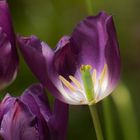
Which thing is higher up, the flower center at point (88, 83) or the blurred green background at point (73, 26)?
the flower center at point (88, 83)

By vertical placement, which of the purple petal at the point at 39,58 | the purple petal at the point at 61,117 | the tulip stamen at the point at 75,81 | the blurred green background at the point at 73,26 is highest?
the purple petal at the point at 39,58

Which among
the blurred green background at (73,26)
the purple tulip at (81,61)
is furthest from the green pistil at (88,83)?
the blurred green background at (73,26)

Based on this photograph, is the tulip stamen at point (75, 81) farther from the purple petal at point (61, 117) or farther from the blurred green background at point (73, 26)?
the blurred green background at point (73, 26)

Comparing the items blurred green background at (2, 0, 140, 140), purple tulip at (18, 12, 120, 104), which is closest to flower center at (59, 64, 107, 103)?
purple tulip at (18, 12, 120, 104)

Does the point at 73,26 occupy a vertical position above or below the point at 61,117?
below

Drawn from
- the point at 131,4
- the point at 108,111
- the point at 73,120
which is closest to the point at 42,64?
the point at 108,111

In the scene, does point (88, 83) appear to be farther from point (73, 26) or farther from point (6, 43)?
point (73, 26)

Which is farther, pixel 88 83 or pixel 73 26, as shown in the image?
pixel 73 26

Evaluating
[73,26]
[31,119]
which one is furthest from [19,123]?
[73,26]
